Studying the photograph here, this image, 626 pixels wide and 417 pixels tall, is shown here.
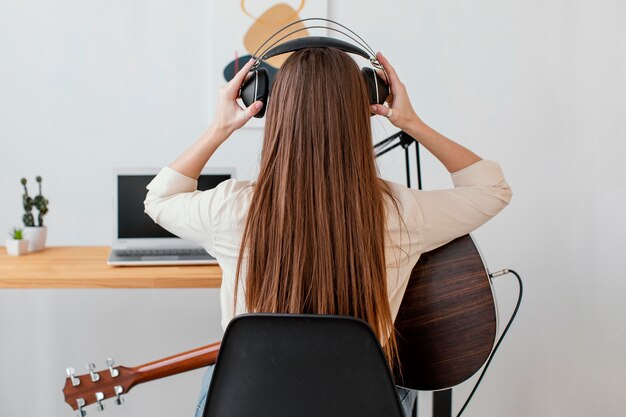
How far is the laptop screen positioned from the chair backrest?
1.04 metres

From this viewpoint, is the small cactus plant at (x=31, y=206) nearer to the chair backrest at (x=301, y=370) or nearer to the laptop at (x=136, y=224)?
the laptop at (x=136, y=224)

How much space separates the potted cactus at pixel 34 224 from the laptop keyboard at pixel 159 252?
33cm

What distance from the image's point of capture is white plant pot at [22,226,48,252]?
1.82 m

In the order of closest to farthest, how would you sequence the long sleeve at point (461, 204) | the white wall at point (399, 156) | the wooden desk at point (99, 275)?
1. the long sleeve at point (461, 204)
2. the wooden desk at point (99, 275)
3. the white wall at point (399, 156)

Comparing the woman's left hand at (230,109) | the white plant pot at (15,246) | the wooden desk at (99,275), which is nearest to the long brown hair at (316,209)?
the woman's left hand at (230,109)

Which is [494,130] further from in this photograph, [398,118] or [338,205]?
[338,205]

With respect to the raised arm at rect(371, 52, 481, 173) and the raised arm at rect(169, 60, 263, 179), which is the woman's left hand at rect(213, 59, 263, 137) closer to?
the raised arm at rect(169, 60, 263, 179)

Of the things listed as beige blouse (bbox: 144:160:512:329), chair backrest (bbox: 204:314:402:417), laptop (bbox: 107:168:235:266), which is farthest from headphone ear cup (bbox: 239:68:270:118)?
laptop (bbox: 107:168:235:266)

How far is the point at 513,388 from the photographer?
219cm

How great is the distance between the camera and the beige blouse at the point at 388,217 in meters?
0.92

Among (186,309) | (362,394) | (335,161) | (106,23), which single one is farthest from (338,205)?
(106,23)

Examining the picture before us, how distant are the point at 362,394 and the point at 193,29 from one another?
1629mm

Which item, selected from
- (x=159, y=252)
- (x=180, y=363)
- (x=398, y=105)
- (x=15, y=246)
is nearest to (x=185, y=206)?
(x=180, y=363)

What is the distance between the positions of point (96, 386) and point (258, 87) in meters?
0.57
